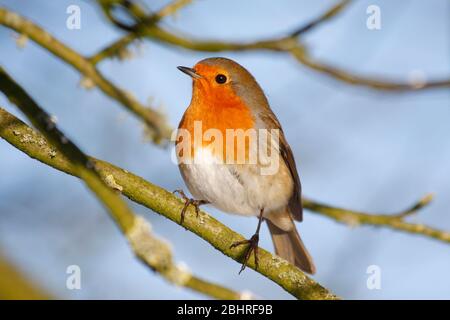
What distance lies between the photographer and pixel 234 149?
11.1 feet

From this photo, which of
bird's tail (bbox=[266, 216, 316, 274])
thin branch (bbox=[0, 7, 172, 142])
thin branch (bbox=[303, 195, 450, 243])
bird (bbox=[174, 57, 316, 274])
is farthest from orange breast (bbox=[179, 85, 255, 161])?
bird's tail (bbox=[266, 216, 316, 274])

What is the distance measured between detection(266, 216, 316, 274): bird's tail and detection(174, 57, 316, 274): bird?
9.7 inches

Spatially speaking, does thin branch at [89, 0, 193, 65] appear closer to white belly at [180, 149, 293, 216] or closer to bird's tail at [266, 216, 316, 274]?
white belly at [180, 149, 293, 216]

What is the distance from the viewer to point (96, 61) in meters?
3.11

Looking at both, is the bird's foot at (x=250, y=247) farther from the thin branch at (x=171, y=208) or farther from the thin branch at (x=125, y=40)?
the thin branch at (x=125, y=40)

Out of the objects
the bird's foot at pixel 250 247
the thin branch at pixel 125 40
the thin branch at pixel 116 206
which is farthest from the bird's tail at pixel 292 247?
the thin branch at pixel 116 206

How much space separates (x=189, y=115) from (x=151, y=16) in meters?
0.79

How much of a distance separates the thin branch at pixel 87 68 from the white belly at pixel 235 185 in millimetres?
282

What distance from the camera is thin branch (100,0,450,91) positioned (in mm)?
2859

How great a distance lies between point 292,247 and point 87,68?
6.68 ft

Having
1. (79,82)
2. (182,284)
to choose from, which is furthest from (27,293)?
(182,284)

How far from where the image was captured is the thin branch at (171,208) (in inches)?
90.8

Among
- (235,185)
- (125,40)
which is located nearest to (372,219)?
(235,185)
